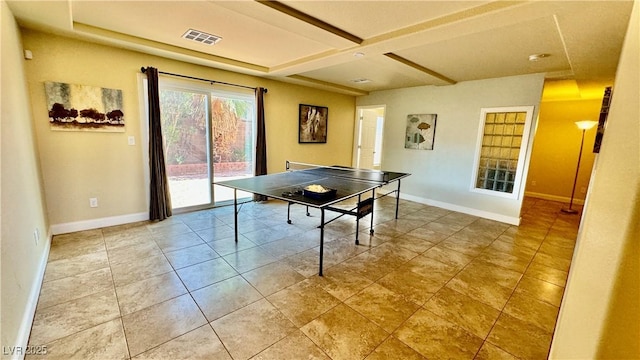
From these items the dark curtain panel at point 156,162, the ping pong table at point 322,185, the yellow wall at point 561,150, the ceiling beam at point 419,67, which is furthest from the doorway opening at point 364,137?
the dark curtain panel at point 156,162

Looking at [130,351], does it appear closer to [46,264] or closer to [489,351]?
[46,264]

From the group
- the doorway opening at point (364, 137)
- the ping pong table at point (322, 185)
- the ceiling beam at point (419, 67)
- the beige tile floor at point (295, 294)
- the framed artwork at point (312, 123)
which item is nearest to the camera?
the beige tile floor at point (295, 294)

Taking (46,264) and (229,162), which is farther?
(229,162)

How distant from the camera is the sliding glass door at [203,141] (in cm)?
420

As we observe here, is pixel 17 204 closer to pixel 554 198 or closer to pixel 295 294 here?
pixel 295 294

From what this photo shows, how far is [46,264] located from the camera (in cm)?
262

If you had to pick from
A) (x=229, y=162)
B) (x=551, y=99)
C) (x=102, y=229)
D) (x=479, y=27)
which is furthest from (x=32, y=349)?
(x=551, y=99)

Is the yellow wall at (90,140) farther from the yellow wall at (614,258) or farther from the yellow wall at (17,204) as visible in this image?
the yellow wall at (614,258)

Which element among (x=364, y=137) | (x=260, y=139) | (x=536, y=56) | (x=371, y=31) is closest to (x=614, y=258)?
(x=371, y=31)

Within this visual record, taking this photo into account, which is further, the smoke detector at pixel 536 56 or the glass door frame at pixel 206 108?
the glass door frame at pixel 206 108

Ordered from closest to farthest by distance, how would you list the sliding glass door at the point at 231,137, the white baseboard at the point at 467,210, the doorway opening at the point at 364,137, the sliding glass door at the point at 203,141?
the sliding glass door at the point at 203,141
the white baseboard at the point at 467,210
the sliding glass door at the point at 231,137
the doorway opening at the point at 364,137

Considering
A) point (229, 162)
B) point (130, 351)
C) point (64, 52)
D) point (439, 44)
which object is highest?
point (439, 44)

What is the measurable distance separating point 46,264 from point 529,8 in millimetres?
4876

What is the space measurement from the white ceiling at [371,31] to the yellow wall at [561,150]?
2.05 metres
